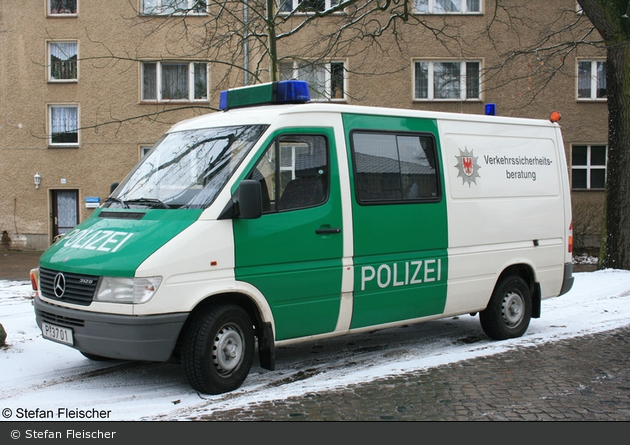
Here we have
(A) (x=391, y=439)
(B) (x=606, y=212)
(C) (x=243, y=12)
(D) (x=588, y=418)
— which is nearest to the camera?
(A) (x=391, y=439)

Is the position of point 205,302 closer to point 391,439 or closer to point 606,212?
point 391,439

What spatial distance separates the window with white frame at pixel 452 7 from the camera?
24156 mm

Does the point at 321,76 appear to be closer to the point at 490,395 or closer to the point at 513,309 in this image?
the point at 513,309

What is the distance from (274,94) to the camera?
7066 millimetres

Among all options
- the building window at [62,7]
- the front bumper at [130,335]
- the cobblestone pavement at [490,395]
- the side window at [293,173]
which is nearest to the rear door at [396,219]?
the side window at [293,173]

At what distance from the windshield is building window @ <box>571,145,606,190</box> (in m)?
20.2

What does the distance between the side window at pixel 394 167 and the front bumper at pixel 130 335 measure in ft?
7.43

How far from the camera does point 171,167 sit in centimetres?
672

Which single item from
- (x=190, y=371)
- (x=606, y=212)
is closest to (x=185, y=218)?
(x=190, y=371)

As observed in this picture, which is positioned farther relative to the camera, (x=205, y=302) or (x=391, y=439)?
(x=205, y=302)

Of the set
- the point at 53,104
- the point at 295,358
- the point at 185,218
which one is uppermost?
the point at 53,104

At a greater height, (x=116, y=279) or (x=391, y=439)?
(x=116, y=279)

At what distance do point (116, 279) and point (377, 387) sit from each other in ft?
7.71

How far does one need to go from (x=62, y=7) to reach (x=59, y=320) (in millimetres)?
21555
